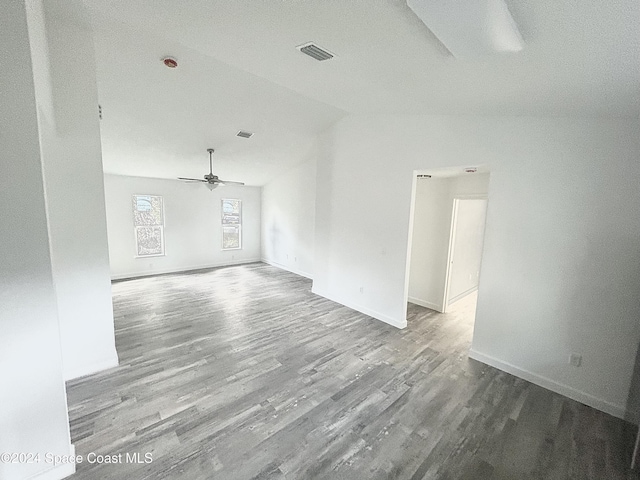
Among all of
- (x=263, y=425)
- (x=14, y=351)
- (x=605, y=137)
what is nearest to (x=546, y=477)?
(x=263, y=425)

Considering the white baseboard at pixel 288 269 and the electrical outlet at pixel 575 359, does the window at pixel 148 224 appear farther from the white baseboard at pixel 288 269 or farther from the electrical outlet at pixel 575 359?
the electrical outlet at pixel 575 359

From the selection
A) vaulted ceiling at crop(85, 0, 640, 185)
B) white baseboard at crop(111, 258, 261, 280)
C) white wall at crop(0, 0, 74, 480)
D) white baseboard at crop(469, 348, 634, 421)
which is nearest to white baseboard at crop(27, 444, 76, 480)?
white wall at crop(0, 0, 74, 480)

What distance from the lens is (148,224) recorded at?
7.07 metres

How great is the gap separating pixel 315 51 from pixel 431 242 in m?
3.80

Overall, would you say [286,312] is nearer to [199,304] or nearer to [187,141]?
[199,304]

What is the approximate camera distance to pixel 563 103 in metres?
2.30

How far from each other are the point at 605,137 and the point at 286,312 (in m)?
4.48

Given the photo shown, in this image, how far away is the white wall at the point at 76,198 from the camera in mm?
2432

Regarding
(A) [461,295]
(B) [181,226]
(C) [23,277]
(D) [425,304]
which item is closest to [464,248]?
(A) [461,295]

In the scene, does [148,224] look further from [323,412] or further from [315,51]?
[323,412]

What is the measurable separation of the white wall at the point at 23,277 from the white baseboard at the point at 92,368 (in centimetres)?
134

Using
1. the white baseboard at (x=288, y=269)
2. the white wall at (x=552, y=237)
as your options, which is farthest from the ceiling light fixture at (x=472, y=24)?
the white baseboard at (x=288, y=269)

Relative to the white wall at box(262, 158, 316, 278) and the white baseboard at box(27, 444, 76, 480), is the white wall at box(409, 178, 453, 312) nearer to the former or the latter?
the white wall at box(262, 158, 316, 278)

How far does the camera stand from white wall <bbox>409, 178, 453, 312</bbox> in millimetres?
4723
